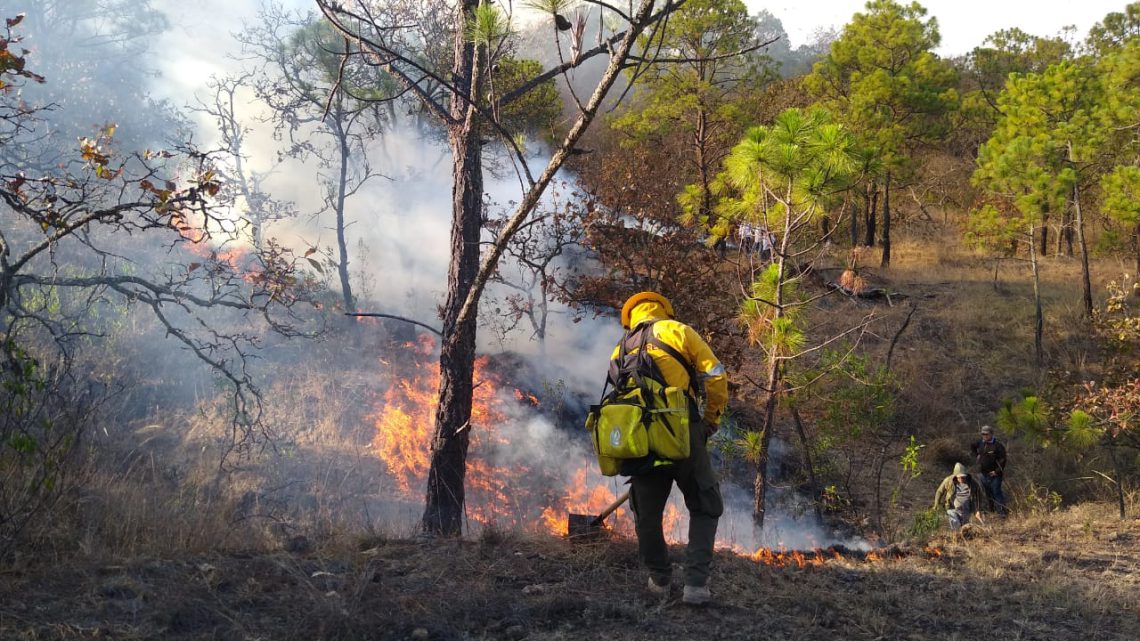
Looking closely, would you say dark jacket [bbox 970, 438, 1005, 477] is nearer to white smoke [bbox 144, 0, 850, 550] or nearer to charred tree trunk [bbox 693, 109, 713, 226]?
white smoke [bbox 144, 0, 850, 550]

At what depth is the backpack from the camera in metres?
4.03

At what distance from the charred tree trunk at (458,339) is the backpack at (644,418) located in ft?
7.55

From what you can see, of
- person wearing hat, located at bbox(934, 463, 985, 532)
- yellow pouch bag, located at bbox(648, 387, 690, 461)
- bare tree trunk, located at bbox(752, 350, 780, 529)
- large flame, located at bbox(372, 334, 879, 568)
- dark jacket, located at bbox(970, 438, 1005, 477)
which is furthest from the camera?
large flame, located at bbox(372, 334, 879, 568)

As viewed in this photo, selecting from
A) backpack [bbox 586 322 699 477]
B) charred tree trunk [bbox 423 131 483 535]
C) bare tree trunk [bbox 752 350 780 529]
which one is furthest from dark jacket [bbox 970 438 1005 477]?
backpack [bbox 586 322 699 477]

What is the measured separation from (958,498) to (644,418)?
7.76m

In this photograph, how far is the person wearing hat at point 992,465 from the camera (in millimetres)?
11031

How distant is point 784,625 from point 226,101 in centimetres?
1931

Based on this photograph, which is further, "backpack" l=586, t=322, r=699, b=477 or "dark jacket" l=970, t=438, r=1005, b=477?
"dark jacket" l=970, t=438, r=1005, b=477

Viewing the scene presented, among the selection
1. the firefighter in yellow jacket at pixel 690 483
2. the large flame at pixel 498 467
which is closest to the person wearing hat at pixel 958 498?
the large flame at pixel 498 467

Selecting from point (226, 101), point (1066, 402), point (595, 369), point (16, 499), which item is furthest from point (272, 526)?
point (226, 101)

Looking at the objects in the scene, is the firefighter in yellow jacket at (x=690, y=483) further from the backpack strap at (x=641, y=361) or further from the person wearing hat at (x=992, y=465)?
the person wearing hat at (x=992, y=465)

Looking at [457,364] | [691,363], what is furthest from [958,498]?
[691,363]

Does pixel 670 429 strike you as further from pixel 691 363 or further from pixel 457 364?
pixel 457 364

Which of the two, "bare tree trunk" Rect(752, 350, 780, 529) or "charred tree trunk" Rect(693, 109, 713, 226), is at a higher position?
"charred tree trunk" Rect(693, 109, 713, 226)
